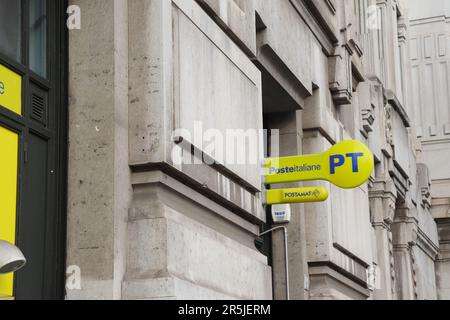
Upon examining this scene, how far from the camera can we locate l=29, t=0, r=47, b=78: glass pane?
9.66 meters

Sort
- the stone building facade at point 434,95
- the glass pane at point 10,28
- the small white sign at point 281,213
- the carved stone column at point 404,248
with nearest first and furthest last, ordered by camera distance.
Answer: the glass pane at point 10,28 → the small white sign at point 281,213 → the carved stone column at point 404,248 → the stone building facade at point 434,95

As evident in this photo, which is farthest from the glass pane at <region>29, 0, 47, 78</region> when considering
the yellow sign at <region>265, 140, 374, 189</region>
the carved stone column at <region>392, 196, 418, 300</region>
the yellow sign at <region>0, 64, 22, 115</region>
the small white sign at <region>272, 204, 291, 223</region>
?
the carved stone column at <region>392, 196, 418, 300</region>

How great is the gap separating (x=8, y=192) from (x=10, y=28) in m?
1.54

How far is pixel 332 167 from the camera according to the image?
12.4 meters

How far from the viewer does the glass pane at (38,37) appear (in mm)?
9656

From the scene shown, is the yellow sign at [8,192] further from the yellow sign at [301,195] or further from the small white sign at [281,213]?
the small white sign at [281,213]

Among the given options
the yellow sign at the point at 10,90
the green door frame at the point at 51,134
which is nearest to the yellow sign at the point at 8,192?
the green door frame at the point at 51,134

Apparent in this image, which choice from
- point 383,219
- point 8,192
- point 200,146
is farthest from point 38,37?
point 383,219

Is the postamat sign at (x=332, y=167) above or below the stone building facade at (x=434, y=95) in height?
below

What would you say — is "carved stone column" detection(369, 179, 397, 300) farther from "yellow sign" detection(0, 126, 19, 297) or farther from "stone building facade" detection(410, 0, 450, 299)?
"yellow sign" detection(0, 126, 19, 297)

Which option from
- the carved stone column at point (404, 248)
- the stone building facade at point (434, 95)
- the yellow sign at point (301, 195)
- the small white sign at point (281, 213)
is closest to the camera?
the yellow sign at point (301, 195)

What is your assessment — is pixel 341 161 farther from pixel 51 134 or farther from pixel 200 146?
pixel 51 134

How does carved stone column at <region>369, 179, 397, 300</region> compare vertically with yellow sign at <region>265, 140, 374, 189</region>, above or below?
above

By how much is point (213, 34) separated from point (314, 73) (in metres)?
5.28
